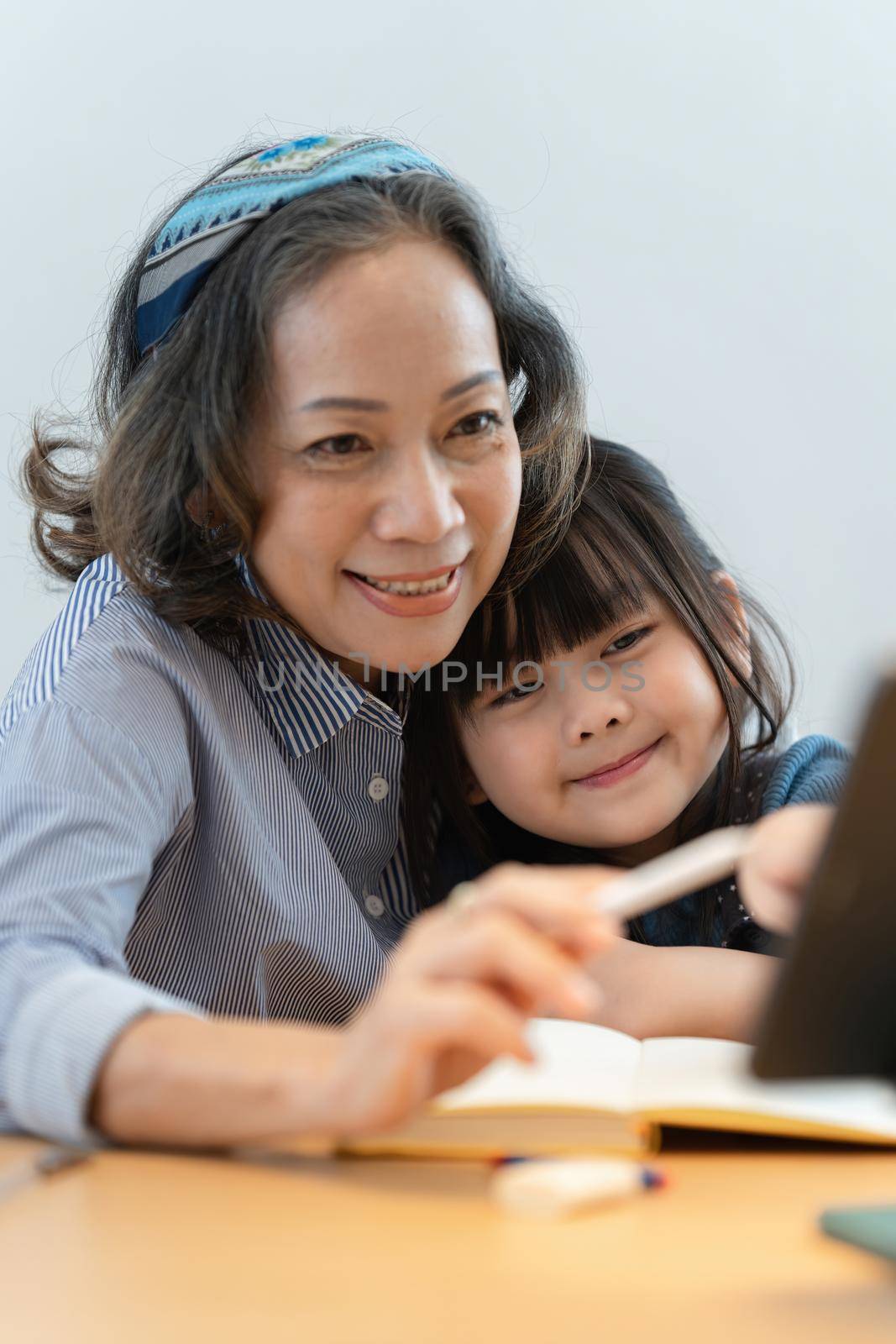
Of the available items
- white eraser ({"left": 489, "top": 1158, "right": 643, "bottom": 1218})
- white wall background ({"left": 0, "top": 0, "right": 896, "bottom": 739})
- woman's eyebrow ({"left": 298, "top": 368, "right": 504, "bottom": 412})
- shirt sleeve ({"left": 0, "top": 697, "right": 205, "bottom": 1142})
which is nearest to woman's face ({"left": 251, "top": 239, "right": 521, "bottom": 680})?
woman's eyebrow ({"left": 298, "top": 368, "right": 504, "bottom": 412})

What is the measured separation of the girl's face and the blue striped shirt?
0.38 feet

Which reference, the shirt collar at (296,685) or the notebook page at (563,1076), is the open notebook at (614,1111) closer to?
the notebook page at (563,1076)

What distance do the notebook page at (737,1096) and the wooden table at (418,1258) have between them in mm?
23

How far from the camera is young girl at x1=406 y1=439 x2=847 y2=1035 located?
4.42 feet

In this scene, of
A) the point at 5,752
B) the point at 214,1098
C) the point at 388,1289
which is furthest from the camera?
the point at 5,752

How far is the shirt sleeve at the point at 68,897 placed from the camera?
0.74m

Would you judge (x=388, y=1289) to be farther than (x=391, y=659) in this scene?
No

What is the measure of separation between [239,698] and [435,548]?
0.67 ft

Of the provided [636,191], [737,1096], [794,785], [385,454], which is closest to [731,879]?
[794,785]

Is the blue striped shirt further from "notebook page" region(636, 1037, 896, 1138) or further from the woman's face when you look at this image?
"notebook page" region(636, 1037, 896, 1138)

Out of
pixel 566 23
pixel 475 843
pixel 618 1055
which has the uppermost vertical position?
pixel 566 23

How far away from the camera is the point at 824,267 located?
2377 mm

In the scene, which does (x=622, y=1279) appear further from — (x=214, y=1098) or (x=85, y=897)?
(x=85, y=897)

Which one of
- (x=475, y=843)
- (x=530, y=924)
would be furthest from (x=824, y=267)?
(x=530, y=924)
